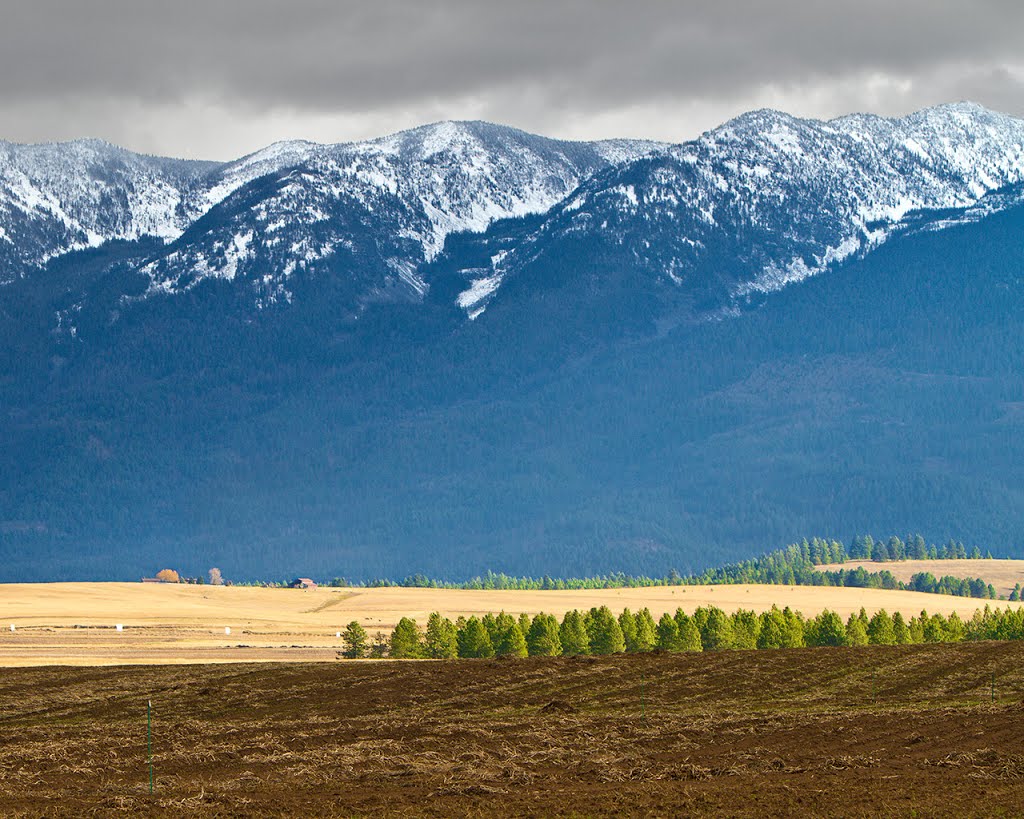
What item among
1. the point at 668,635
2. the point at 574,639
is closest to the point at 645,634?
the point at 668,635

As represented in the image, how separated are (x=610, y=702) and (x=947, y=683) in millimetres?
15994

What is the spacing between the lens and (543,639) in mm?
134750

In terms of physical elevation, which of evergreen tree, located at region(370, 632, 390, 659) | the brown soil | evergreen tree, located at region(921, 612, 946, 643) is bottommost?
the brown soil

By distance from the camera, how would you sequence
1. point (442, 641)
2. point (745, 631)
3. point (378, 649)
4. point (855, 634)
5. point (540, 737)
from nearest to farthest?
point (540, 737), point (855, 634), point (442, 641), point (745, 631), point (378, 649)

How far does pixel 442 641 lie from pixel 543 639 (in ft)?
24.6

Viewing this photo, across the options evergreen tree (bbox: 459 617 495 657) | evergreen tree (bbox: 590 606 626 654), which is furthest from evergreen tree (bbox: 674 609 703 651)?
evergreen tree (bbox: 459 617 495 657)

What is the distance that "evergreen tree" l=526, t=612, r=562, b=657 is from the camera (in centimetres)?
13400

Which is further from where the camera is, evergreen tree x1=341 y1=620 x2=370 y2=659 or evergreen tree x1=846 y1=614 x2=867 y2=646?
evergreen tree x1=341 y1=620 x2=370 y2=659

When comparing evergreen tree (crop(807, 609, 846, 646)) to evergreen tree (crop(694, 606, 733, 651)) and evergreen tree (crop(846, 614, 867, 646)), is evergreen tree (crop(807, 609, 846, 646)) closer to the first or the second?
evergreen tree (crop(846, 614, 867, 646))

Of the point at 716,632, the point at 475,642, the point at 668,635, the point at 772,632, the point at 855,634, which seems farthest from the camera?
the point at 475,642

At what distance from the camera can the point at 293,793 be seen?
56844 millimetres

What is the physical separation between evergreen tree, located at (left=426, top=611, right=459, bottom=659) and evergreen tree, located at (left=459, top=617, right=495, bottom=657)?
712 millimetres

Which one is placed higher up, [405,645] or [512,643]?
[405,645]

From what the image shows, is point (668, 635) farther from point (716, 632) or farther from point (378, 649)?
point (378, 649)
